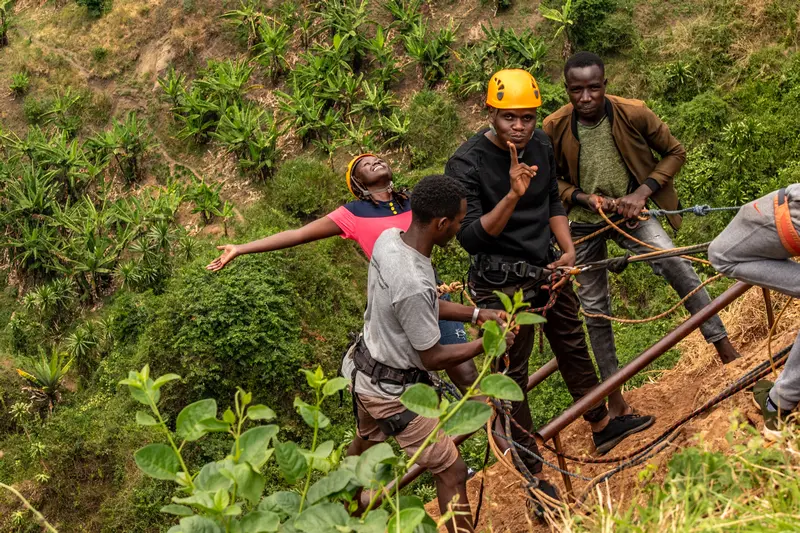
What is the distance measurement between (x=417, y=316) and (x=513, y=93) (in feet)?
4.28

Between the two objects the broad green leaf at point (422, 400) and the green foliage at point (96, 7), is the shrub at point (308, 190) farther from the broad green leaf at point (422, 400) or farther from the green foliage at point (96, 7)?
the broad green leaf at point (422, 400)

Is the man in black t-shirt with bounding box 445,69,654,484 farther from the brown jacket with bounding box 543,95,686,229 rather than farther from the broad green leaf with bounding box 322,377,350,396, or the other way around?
the broad green leaf with bounding box 322,377,350,396

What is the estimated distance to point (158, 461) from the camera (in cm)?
251

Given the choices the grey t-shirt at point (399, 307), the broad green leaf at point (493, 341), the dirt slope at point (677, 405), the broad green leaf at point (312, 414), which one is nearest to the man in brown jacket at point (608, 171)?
the dirt slope at point (677, 405)

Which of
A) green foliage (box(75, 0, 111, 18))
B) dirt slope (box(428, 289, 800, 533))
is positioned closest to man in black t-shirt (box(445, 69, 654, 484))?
dirt slope (box(428, 289, 800, 533))

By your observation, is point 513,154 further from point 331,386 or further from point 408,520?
point 408,520

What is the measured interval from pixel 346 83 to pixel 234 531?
988cm

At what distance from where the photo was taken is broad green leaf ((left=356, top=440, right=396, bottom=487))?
2574 mm

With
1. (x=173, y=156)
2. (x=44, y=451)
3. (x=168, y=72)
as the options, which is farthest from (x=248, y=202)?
(x=44, y=451)

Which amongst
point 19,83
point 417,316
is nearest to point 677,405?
point 417,316

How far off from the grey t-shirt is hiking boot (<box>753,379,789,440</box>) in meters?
1.34

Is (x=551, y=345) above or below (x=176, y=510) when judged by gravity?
below

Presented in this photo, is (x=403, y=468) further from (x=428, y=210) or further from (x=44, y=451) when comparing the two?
(x=44, y=451)

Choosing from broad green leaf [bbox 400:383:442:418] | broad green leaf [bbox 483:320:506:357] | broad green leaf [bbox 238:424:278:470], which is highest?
broad green leaf [bbox 483:320:506:357]
